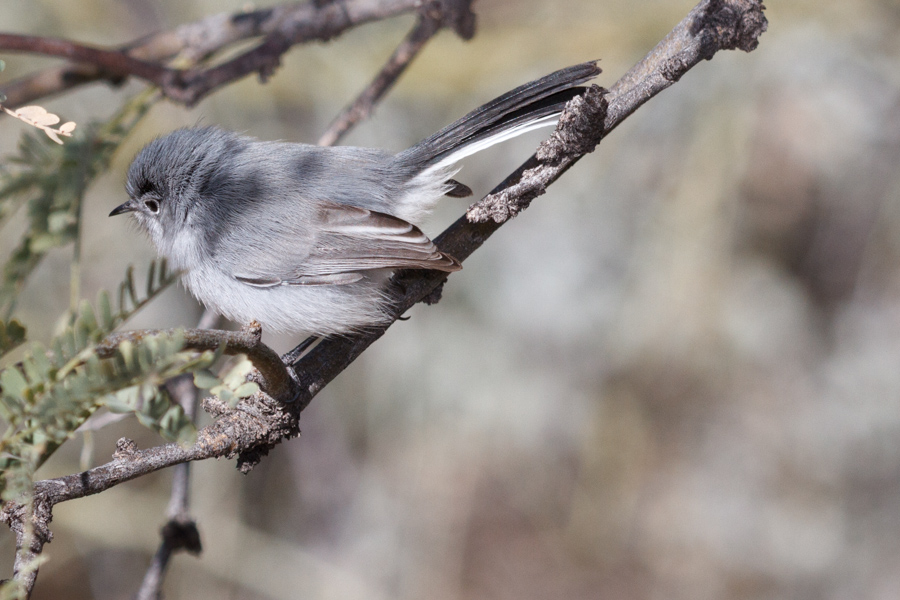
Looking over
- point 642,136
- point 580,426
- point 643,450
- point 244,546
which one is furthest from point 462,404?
point 642,136

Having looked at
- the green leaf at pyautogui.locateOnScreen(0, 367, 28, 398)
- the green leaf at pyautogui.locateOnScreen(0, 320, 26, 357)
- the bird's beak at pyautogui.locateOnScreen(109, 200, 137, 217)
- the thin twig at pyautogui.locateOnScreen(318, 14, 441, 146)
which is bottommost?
the green leaf at pyautogui.locateOnScreen(0, 367, 28, 398)

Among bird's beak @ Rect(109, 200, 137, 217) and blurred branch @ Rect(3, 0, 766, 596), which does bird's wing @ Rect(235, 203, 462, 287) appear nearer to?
blurred branch @ Rect(3, 0, 766, 596)

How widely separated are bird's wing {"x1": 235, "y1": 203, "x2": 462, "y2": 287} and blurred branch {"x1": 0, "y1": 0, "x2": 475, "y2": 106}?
2.45 feet

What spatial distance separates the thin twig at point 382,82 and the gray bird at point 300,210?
0.21 metres

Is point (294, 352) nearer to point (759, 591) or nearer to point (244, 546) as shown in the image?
point (244, 546)

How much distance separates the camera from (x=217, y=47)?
2879 mm

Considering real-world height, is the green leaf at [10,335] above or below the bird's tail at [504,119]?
below

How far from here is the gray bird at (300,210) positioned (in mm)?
2201

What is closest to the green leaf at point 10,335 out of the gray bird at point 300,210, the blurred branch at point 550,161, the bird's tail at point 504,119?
the blurred branch at point 550,161

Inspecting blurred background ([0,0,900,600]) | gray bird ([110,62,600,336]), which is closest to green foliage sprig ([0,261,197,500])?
gray bird ([110,62,600,336])

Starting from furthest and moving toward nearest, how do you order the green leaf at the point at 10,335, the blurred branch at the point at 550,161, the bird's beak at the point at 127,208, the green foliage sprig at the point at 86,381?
1. the bird's beak at the point at 127,208
2. the blurred branch at the point at 550,161
3. the green leaf at the point at 10,335
4. the green foliage sprig at the point at 86,381

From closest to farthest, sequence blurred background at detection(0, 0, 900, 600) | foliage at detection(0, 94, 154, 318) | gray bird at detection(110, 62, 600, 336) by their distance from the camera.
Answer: foliage at detection(0, 94, 154, 318) < gray bird at detection(110, 62, 600, 336) < blurred background at detection(0, 0, 900, 600)

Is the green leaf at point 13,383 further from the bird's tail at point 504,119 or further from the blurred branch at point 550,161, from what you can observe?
the bird's tail at point 504,119

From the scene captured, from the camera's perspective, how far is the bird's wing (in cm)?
222
